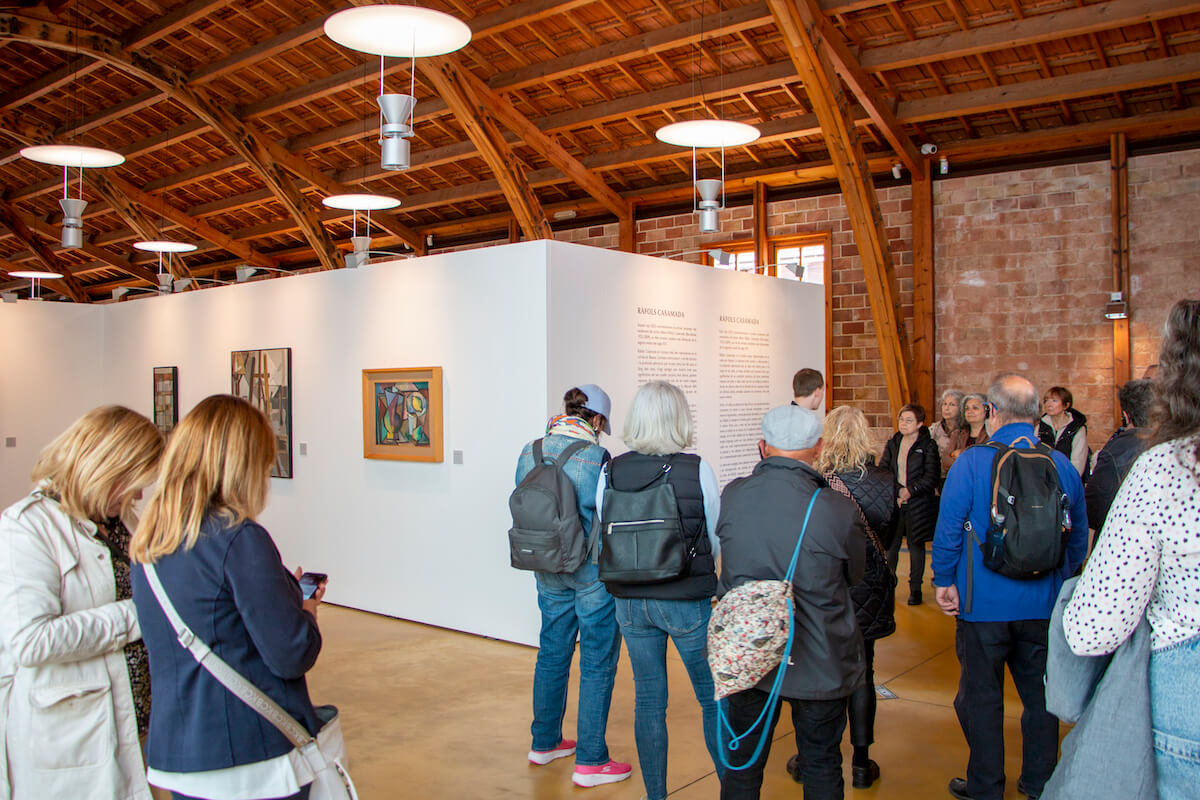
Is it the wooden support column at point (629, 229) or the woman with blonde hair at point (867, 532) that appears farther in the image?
the wooden support column at point (629, 229)

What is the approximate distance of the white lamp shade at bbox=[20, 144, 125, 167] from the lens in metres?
9.39

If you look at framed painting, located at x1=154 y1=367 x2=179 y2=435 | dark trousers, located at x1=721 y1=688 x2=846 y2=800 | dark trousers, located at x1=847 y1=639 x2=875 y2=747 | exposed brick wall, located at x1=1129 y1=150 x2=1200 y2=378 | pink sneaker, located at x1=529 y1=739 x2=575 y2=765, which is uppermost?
exposed brick wall, located at x1=1129 y1=150 x2=1200 y2=378

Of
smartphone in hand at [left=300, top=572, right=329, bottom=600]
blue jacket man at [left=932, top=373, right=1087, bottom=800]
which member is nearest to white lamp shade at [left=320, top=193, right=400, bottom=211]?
blue jacket man at [left=932, top=373, right=1087, bottom=800]

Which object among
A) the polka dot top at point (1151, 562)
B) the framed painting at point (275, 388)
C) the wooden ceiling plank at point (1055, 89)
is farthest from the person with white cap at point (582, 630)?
the wooden ceiling plank at point (1055, 89)

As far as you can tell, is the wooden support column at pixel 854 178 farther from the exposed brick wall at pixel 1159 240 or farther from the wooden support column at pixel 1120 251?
the exposed brick wall at pixel 1159 240

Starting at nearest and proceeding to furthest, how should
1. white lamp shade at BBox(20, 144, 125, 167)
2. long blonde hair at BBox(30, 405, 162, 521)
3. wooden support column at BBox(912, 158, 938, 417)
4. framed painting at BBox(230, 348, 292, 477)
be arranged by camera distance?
long blonde hair at BBox(30, 405, 162, 521)
framed painting at BBox(230, 348, 292, 477)
white lamp shade at BBox(20, 144, 125, 167)
wooden support column at BBox(912, 158, 938, 417)

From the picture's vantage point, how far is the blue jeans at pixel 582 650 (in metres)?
3.83

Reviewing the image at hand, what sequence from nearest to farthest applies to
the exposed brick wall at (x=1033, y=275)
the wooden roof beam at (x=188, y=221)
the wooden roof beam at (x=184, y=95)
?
1. the exposed brick wall at (x=1033, y=275)
2. the wooden roof beam at (x=184, y=95)
3. the wooden roof beam at (x=188, y=221)

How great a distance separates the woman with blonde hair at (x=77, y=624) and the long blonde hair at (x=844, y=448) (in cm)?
255

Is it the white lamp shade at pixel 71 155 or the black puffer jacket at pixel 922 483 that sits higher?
the white lamp shade at pixel 71 155

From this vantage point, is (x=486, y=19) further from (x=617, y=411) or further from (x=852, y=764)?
(x=852, y=764)

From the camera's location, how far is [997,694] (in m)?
3.46

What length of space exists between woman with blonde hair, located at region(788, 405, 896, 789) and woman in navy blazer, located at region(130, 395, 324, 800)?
2.34 meters

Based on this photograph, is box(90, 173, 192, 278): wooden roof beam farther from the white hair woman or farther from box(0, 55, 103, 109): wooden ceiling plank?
the white hair woman
